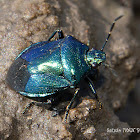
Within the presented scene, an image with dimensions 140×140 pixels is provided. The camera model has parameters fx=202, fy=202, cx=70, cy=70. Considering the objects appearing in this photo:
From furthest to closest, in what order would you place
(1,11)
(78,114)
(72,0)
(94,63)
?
(72,0) → (1,11) → (94,63) → (78,114)

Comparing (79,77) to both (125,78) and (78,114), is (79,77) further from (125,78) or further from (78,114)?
(125,78)

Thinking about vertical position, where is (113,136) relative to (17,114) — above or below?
below

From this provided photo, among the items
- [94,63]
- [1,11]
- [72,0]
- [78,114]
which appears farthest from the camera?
[72,0]

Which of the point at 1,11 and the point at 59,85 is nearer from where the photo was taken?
the point at 59,85

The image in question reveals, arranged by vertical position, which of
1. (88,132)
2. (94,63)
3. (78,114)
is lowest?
(88,132)

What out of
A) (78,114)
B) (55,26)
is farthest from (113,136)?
(55,26)

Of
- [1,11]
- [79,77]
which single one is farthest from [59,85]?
[1,11]

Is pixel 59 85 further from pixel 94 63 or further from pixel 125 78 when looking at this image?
pixel 125 78
